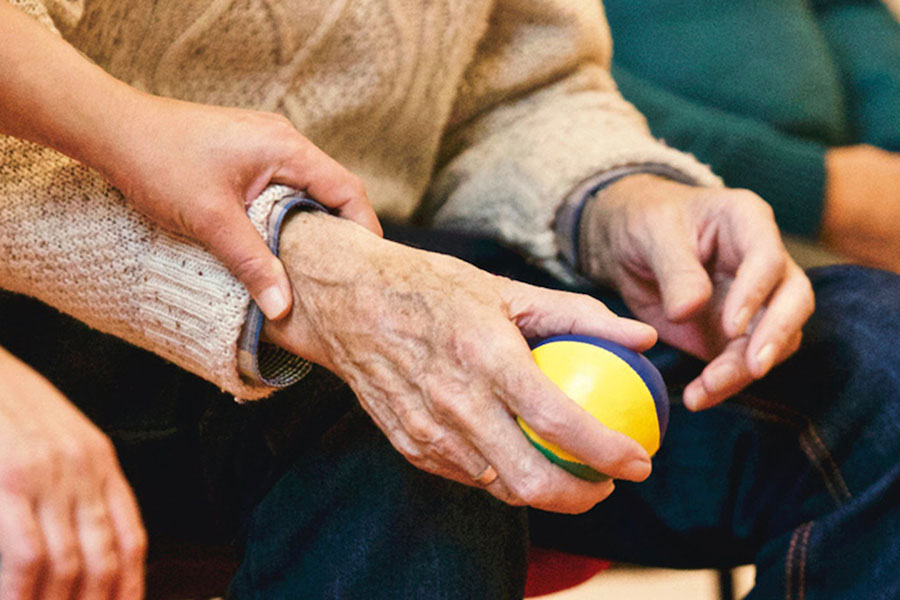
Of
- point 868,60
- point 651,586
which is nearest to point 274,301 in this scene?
point 651,586

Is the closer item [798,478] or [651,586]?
[798,478]

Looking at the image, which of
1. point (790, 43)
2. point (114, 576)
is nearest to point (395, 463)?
point (114, 576)

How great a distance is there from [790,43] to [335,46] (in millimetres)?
1181

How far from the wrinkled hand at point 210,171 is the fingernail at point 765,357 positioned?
1.38ft

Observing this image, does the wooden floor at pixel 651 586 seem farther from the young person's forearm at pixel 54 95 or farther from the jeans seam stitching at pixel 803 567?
the young person's forearm at pixel 54 95

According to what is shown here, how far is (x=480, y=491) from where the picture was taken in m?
0.63

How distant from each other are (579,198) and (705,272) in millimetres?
197

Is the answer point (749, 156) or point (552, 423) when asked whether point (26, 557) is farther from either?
point (749, 156)

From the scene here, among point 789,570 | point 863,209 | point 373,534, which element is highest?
point 373,534

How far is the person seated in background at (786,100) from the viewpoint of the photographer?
142cm

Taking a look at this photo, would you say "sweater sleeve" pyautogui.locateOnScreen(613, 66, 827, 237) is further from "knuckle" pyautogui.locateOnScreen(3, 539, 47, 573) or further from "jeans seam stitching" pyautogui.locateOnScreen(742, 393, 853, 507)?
"knuckle" pyautogui.locateOnScreen(3, 539, 47, 573)

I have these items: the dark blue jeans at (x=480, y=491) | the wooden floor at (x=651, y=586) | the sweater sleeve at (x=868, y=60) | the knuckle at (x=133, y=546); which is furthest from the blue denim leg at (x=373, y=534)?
the sweater sleeve at (x=868, y=60)

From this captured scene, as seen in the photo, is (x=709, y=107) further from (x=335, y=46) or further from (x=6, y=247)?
(x=6, y=247)

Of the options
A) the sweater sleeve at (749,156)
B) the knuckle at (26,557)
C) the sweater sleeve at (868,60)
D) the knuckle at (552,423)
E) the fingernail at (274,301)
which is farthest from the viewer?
the sweater sleeve at (868,60)
